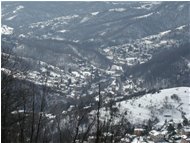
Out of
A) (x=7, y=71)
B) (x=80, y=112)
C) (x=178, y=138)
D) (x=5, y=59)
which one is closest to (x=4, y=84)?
(x=5, y=59)

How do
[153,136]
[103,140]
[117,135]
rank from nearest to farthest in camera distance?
[103,140], [117,135], [153,136]

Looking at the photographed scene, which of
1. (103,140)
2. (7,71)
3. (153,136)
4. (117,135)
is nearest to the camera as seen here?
(103,140)

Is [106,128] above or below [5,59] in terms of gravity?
below

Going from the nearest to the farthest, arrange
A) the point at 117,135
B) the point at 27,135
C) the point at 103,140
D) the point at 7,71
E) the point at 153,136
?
the point at 103,140, the point at 117,135, the point at 27,135, the point at 7,71, the point at 153,136

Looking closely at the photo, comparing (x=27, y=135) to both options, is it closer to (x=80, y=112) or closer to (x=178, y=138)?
(x=80, y=112)

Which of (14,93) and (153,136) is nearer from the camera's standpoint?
(14,93)

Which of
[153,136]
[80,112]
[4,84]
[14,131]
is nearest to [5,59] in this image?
[4,84]

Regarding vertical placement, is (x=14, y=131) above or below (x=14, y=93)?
below

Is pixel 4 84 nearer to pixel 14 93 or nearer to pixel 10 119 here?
pixel 10 119

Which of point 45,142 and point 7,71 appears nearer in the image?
point 45,142
